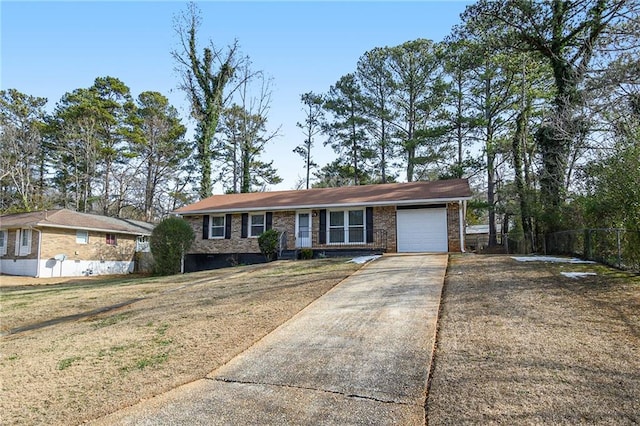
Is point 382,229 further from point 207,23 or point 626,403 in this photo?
point 207,23

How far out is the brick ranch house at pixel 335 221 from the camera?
1673cm

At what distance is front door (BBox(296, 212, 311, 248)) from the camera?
725 inches

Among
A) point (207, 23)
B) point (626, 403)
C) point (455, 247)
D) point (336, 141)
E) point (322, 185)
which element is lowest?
point (626, 403)

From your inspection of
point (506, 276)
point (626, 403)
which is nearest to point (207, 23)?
point (506, 276)

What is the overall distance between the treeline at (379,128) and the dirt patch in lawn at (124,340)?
28.3 ft

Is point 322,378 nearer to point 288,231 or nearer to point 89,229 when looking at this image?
point 288,231

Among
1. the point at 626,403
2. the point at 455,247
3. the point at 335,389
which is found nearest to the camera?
the point at 626,403

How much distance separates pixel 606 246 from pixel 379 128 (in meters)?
22.8

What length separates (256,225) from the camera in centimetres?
1948

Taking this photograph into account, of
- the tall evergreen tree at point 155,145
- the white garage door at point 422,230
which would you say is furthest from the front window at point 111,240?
the white garage door at point 422,230

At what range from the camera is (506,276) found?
347 inches

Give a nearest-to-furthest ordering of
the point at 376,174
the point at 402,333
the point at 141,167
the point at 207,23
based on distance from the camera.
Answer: the point at 402,333
the point at 207,23
the point at 376,174
the point at 141,167

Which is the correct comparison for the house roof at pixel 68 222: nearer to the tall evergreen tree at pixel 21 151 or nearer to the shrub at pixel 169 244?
the shrub at pixel 169 244

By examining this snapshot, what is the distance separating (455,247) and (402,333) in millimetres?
11897
